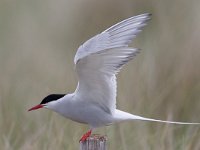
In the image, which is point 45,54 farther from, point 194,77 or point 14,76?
point 194,77

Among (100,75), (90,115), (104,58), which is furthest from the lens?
(90,115)

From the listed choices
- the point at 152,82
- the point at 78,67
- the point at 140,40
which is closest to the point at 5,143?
the point at 78,67

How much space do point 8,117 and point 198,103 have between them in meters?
1.50

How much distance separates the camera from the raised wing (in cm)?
416

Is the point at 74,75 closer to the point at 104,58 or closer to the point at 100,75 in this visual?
the point at 100,75

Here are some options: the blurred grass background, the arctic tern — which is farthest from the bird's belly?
the blurred grass background

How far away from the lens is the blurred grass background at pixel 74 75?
18.0 feet

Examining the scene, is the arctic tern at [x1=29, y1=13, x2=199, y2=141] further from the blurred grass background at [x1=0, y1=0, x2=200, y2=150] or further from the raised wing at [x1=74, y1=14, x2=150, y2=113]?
the blurred grass background at [x1=0, y1=0, x2=200, y2=150]

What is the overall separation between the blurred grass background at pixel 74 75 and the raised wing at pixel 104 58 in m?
0.80

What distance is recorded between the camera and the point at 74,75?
6.72 meters

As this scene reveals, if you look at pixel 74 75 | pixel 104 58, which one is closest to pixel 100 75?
pixel 104 58

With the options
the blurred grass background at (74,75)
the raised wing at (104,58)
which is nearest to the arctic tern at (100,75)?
the raised wing at (104,58)

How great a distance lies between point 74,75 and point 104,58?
8.02 feet

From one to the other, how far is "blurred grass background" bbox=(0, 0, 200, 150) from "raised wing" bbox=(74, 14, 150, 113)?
80 centimetres
